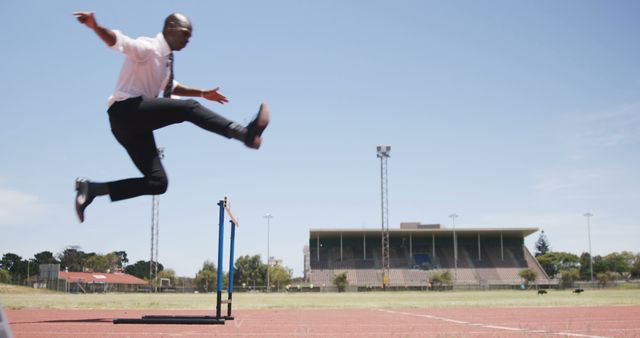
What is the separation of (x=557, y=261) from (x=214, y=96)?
142951mm

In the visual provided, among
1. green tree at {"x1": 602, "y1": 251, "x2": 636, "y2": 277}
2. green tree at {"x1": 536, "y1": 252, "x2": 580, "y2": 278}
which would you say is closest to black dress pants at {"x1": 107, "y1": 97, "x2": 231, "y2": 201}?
green tree at {"x1": 602, "y1": 251, "x2": 636, "y2": 277}

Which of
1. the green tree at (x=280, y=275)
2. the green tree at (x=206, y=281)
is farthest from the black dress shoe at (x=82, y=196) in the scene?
the green tree at (x=280, y=275)

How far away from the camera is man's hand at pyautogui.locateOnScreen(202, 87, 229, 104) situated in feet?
15.2

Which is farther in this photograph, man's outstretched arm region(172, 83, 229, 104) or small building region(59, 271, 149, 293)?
small building region(59, 271, 149, 293)

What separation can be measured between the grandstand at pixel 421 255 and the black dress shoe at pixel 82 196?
64.3 meters

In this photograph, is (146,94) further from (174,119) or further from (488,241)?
(488,241)

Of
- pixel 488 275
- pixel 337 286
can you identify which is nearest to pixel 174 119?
pixel 337 286

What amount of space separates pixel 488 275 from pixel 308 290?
840 inches

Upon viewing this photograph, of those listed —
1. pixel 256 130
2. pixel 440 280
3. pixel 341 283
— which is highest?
pixel 256 130

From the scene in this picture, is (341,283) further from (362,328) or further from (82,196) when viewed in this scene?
(82,196)

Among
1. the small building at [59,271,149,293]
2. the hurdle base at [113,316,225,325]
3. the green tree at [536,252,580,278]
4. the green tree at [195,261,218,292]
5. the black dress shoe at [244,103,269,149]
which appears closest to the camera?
the black dress shoe at [244,103,269,149]

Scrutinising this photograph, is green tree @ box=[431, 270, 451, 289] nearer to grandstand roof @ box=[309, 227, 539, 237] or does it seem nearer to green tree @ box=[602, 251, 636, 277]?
grandstand roof @ box=[309, 227, 539, 237]

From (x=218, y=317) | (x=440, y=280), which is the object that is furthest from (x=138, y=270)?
(x=218, y=317)

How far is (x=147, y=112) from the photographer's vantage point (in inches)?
144
